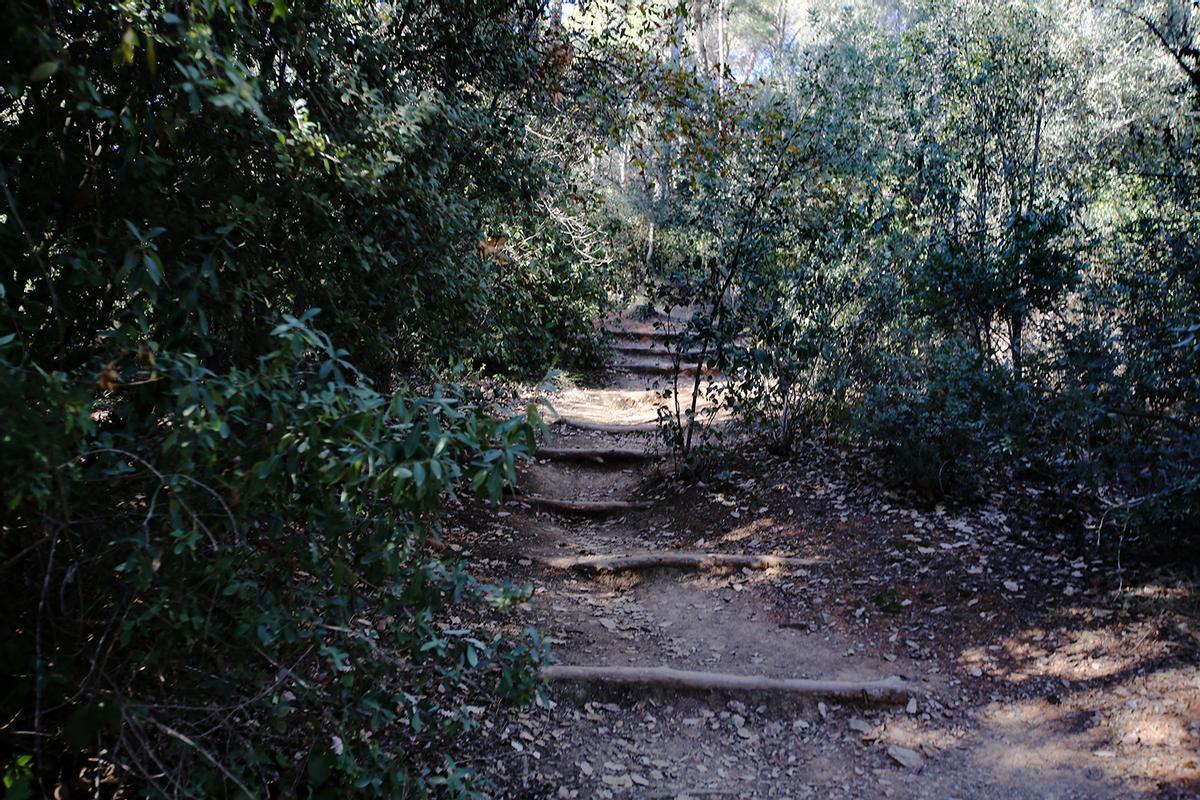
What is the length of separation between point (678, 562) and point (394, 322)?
2973mm

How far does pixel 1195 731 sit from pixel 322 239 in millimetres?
4848

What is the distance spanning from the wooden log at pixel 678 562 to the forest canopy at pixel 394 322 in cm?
135

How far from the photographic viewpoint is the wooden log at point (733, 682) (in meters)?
4.57

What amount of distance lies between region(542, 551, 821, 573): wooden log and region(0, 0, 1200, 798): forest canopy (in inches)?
53.1

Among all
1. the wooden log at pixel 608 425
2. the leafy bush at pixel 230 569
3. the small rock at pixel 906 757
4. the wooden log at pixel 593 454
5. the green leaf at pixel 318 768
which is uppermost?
the leafy bush at pixel 230 569

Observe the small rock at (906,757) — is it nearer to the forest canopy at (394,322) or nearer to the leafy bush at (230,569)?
the forest canopy at (394,322)

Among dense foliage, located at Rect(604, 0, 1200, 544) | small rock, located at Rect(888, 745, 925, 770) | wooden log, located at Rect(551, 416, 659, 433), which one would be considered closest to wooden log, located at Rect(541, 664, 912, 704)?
small rock, located at Rect(888, 745, 925, 770)

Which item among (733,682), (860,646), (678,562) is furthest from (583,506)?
(733,682)

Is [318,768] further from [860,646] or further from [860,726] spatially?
[860,646]

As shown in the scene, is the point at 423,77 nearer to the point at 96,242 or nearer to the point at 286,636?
the point at 96,242

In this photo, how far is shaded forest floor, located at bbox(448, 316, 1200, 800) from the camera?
3.98 metres

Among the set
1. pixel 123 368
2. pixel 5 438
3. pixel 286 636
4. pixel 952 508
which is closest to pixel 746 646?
pixel 952 508

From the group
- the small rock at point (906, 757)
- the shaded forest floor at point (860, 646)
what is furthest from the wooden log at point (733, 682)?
the small rock at point (906, 757)

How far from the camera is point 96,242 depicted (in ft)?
9.98
